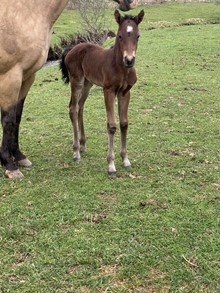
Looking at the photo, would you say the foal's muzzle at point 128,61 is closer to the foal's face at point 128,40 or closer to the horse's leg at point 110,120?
the foal's face at point 128,40

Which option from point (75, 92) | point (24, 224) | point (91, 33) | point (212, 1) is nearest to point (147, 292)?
point (24, 224)

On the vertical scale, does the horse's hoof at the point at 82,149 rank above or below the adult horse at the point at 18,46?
below

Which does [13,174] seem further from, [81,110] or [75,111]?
[81,110]

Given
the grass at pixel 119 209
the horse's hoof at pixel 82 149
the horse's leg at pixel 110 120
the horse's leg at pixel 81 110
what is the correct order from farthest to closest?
the horse's hoof at pixel 82 149 → the horse's leg at pixel 81 110 → the horse's leg at pixel 110 120 → the grass at pixel 119 209

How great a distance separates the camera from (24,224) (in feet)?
12.6

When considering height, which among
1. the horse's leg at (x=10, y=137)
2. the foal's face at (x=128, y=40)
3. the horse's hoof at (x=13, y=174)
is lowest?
the horse's hoof at (x=13, y=174)

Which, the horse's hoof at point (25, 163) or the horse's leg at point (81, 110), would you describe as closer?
the horse's hoof at point (25, 163)

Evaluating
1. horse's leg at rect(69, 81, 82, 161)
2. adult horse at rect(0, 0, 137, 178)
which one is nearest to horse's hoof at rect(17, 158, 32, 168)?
adult horse at rect(0, 0, 137, 178)

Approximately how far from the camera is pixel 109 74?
188 inches

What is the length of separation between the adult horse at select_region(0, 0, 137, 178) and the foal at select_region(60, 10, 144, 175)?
56 centimetres

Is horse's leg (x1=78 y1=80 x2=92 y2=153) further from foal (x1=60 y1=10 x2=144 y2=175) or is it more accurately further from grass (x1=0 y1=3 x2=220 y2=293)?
grass (x1=0 y1=3 x2=220 y2=293)

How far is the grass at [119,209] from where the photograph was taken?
120 inches

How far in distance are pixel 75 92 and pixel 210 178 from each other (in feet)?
6.61

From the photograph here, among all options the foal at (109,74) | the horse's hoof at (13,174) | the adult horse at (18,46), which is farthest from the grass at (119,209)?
the adult horse at (18,46)
